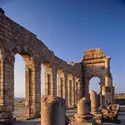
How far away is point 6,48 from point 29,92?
13.4 ft

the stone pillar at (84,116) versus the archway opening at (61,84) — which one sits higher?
the archway opening at (61,84)

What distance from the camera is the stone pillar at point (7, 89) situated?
35.3 feet

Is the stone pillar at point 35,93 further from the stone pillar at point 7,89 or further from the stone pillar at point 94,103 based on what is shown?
the stone pillar at point 94,103

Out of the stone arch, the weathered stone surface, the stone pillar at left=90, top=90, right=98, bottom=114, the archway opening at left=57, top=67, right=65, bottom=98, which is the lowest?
A: the weathered stone surface

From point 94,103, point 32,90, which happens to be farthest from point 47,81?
point 94,103

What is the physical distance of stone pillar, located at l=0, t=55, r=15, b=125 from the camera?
1077 centimetres

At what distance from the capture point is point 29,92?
14.5m

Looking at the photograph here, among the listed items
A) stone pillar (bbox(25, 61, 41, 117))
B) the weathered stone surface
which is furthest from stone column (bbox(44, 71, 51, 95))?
the weathered stone surface

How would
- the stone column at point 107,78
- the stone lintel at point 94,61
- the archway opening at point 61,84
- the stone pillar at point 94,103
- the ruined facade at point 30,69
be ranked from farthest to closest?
1. the stone lintel at point 94,61
2. the stone column at point 107,78
3. the archway opening at point 61,84
4. the stone pillar at point 94,103
5. the ruined facade at point 30,69

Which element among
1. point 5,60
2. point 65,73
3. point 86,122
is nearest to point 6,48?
point 5,60

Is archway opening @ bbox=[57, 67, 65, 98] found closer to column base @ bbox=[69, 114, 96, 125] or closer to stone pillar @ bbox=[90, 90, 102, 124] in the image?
stone pillar @ bbox=[90, 90, 102, 124]

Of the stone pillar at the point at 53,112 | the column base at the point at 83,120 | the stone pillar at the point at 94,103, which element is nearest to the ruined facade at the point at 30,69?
the column base at the point at 83,120

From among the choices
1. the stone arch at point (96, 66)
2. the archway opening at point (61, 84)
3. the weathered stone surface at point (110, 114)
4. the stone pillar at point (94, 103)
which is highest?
the stone arch at point (96, 66)

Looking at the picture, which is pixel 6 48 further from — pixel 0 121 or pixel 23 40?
pixel 0 121
